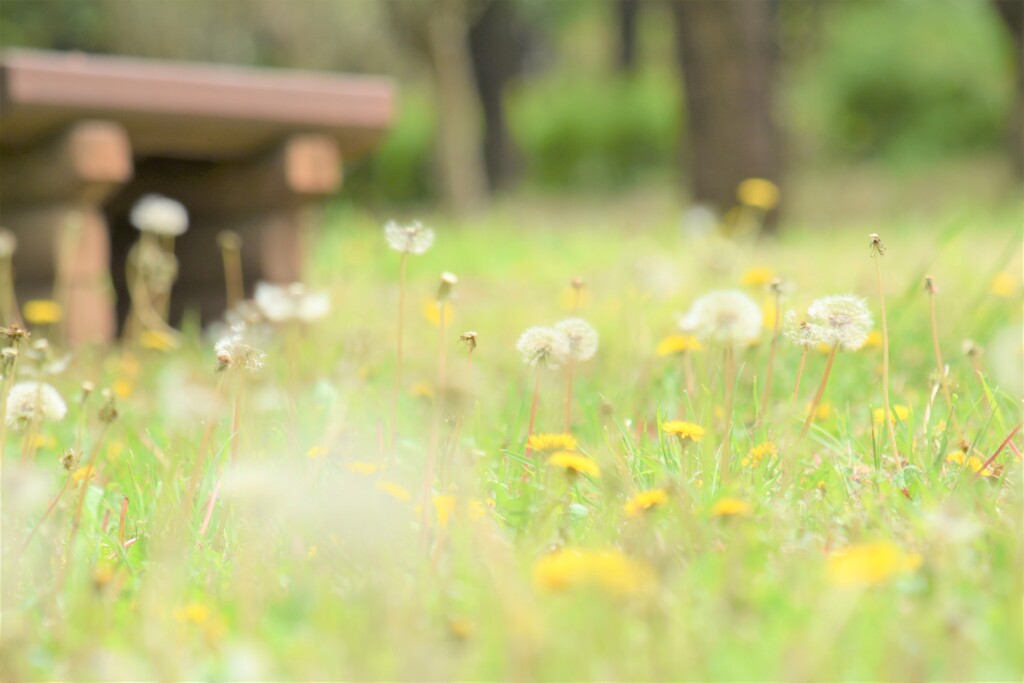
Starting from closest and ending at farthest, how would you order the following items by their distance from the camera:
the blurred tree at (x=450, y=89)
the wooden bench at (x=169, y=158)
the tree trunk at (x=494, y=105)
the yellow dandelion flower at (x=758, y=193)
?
1. the wooden bench at (x=169, y=158)
2. the yellow dandelion flower at (x=758, y=193)
3. the blurred tree at (x=450, y=89)
4. the tree trunk at (x=494, y=105)

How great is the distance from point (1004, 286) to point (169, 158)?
2709mm

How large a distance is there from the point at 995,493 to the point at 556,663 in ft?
2.39

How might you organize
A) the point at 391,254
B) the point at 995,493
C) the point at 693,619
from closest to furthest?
the point at 693,619, the point at 995,493, the point at 391,254

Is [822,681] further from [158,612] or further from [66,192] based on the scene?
[66,192]

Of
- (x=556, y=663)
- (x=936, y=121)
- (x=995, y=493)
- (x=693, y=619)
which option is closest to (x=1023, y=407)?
(x=995, y=493)

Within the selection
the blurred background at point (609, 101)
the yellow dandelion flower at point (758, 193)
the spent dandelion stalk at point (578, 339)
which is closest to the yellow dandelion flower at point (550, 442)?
the spent dandelion stalk at point (578, 339)

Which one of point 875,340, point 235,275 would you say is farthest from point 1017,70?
point 875,340

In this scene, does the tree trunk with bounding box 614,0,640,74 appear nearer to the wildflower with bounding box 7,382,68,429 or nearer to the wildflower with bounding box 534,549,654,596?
the wildflower with bounding box 7,382,68,429

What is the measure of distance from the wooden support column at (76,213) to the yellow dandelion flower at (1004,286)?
2.26m

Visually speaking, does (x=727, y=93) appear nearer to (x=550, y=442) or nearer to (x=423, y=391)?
(x=423, y=391)

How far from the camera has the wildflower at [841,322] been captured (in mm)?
1533

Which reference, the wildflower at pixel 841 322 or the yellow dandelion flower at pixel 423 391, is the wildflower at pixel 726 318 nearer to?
the wildflower at pixel 841 322

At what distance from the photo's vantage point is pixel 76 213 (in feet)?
10.7

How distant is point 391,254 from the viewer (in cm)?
494
